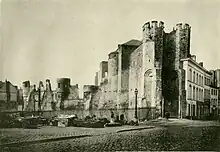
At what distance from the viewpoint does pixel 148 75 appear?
67.9 inches

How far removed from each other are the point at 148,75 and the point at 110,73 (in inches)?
5.1

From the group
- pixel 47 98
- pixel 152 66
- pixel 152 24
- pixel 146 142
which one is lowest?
pixel 146 142

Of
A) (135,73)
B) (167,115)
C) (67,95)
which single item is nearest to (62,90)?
(67,95)

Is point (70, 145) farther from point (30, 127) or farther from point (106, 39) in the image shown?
point (106, 39)

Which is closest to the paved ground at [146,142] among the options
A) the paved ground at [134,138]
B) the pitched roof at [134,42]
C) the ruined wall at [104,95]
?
the paved ground at [134,138]

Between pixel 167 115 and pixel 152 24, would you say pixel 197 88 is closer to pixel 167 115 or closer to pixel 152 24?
pixel 167 115

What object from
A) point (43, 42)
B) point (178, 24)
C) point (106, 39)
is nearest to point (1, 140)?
point (43, 42)

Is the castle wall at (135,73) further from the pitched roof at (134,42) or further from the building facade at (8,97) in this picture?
the building facade at (8,97)

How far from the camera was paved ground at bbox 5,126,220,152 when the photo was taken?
167cm

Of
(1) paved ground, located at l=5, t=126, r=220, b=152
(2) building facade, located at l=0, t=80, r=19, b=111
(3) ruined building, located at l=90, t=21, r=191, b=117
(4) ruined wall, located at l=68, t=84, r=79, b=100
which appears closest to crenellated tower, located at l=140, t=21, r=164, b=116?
(3) ruined building, located at l=90, t=21, r=191, b=117

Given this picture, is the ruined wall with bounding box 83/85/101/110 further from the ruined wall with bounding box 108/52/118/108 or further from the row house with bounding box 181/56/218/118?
the row house with bounding box 181/56/218/118

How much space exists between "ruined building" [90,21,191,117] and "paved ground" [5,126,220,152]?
0.23 ft

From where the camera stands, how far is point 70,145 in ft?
5.52

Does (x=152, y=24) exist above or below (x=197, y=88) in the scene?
above
